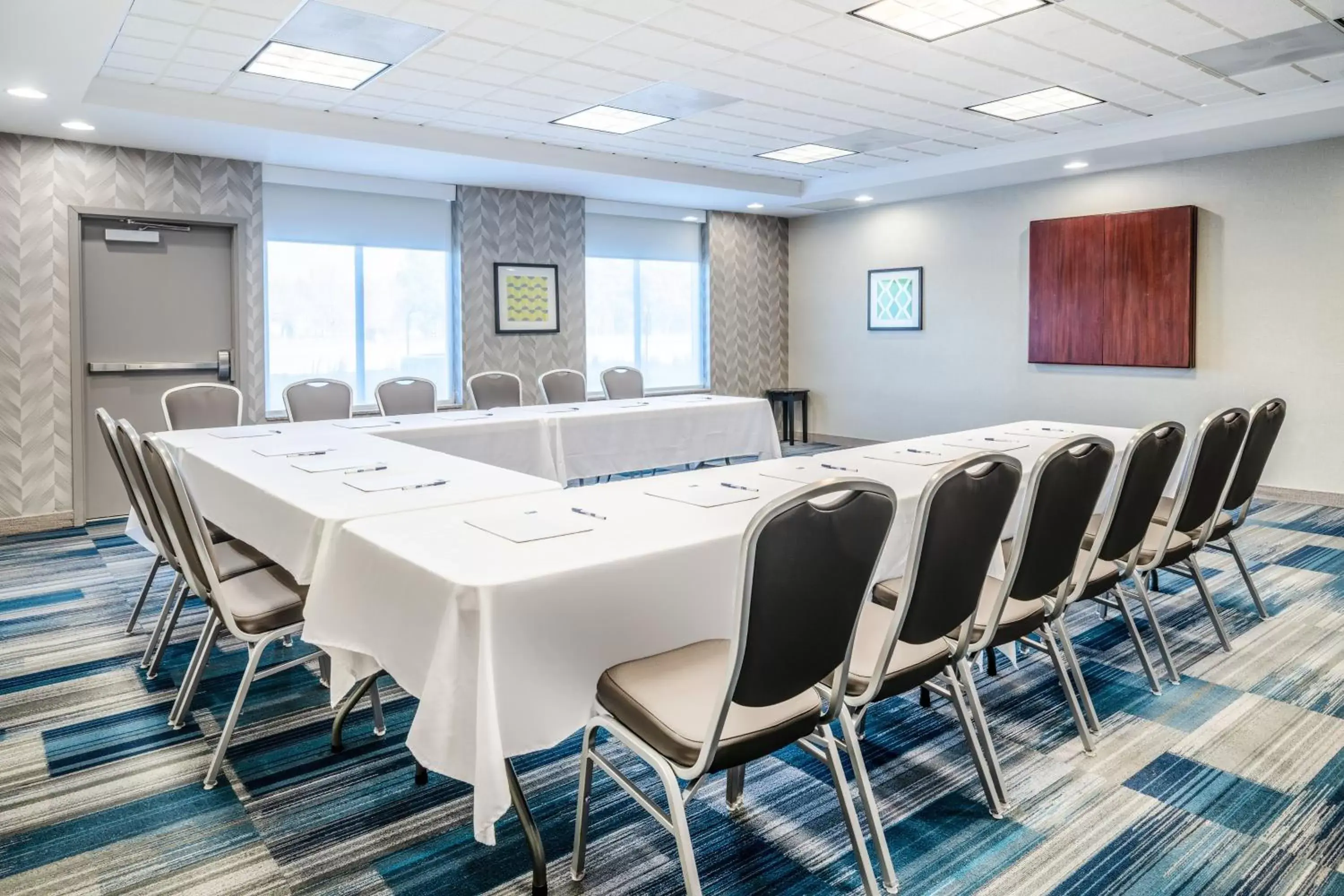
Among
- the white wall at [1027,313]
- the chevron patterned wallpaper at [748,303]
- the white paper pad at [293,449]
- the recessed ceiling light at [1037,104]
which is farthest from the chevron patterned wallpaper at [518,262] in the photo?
the recessed ceiling light at [1037,104]

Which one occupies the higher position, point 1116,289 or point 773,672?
point 1116,289

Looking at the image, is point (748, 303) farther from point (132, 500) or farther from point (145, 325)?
point (132, 500)

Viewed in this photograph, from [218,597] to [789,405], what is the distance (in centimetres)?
800

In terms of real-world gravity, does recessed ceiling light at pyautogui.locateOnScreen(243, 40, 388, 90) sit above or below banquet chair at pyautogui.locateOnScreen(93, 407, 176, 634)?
above

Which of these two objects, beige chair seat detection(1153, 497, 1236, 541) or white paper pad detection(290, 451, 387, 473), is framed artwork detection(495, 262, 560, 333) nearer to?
white paper pad detection(290, 451, 387, 473)

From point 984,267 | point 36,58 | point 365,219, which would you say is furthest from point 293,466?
point 984,267

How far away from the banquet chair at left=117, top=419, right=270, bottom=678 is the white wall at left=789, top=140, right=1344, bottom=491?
680cm

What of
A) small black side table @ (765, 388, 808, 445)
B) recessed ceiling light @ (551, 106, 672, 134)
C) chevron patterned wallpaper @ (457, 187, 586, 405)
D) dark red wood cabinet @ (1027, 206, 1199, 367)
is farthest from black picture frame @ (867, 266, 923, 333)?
recessed ceiling light @ (551, 106, 672, 134)

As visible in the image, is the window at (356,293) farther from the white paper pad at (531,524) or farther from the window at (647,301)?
the white paper pad at (531,524)

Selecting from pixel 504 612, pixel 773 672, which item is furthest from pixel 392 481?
pixel 773 672

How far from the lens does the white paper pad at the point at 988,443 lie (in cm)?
399

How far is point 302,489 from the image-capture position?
2.89m

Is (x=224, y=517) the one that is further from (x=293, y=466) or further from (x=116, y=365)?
(x=116, y=365)

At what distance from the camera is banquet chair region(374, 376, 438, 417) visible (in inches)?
225
